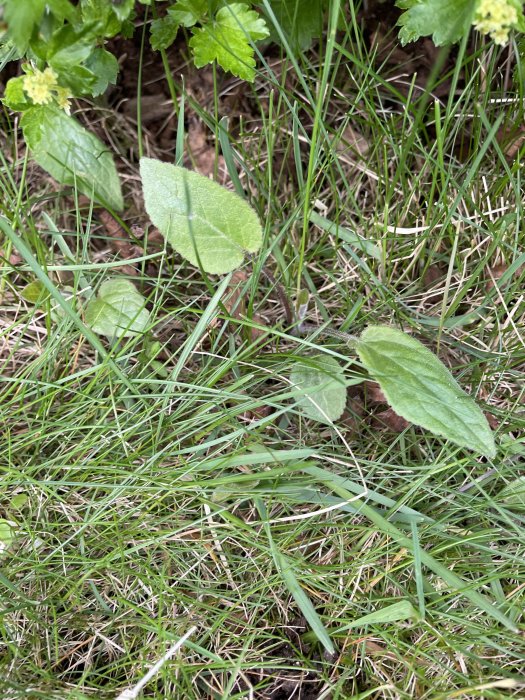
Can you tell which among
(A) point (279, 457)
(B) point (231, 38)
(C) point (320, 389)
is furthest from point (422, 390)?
(B) point (231, 38)

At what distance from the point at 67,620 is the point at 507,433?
1.11 metres

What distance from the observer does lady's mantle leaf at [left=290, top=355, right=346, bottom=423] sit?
4.83 feet

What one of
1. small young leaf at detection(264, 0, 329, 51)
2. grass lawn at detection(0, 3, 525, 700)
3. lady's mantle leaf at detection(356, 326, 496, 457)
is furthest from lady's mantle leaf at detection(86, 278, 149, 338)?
small young leaf at detection(264, 0, 329, 51)

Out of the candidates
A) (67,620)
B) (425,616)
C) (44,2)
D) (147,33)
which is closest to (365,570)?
(425,616)

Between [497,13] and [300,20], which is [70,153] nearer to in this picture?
[300,20]

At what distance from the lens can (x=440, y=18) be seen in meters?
1.30

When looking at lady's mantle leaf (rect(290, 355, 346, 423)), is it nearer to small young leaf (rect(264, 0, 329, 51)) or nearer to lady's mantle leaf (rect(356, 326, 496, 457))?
lady's mantle leaf (rect(356, 326, 496, 457))

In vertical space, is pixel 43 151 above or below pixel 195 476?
above

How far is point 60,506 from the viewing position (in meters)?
1.55

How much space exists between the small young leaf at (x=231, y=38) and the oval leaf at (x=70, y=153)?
0.32 metres

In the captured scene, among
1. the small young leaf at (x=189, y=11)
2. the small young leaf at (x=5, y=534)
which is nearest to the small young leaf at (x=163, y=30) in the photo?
the small young leaf at (x=189, y=11)

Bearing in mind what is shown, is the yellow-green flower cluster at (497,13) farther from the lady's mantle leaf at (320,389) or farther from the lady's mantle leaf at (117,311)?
the lady's mantle leaf at (117,311)

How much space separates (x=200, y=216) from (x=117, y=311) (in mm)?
310

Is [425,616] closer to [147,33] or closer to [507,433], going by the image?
[507,433]
